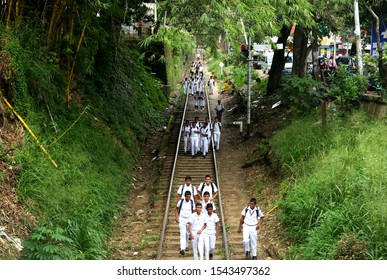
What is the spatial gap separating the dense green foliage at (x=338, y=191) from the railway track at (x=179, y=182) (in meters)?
1.59

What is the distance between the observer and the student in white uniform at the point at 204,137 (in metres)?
20.6

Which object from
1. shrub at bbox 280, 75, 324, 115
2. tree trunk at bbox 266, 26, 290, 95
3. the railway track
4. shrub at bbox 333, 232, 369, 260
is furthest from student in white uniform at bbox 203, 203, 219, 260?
tree trunk at bbox 266, 26, 290, 95

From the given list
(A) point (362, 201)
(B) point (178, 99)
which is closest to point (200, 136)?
(A) point (362, 201)

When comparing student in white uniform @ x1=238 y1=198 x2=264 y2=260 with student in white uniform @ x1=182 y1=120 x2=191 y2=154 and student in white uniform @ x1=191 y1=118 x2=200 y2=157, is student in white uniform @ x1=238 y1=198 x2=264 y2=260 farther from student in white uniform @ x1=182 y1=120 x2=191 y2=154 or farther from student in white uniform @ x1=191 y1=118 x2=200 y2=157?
student in white uniform @ x1=182 y1=120 x2=191 y2=154

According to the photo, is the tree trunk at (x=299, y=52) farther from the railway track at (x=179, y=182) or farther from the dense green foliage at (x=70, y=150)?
the dense green foliage at (x=70, y=150)

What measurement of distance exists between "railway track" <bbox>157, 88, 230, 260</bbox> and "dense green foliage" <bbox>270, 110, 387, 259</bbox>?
1.59m

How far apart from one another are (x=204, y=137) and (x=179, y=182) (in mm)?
3506

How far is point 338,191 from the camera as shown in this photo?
11.9 metres

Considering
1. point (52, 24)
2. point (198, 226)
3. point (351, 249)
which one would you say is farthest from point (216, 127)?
point (351, 249)

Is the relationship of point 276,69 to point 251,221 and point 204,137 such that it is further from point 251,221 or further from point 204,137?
point 251,221

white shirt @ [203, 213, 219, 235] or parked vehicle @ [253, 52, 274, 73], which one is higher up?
parked vehicle @ [253, 52, 274, 73]

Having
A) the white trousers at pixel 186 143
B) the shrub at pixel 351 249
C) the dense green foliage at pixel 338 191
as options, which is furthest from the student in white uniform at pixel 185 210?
the white trousers at pixel 186 143

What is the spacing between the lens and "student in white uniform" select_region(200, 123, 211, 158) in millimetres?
20562

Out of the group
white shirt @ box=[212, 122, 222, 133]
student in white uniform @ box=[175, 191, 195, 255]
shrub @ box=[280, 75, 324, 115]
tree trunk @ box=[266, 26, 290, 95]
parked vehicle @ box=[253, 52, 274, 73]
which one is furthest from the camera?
parked vehicle @ box=[253, 52, 274, 73]
